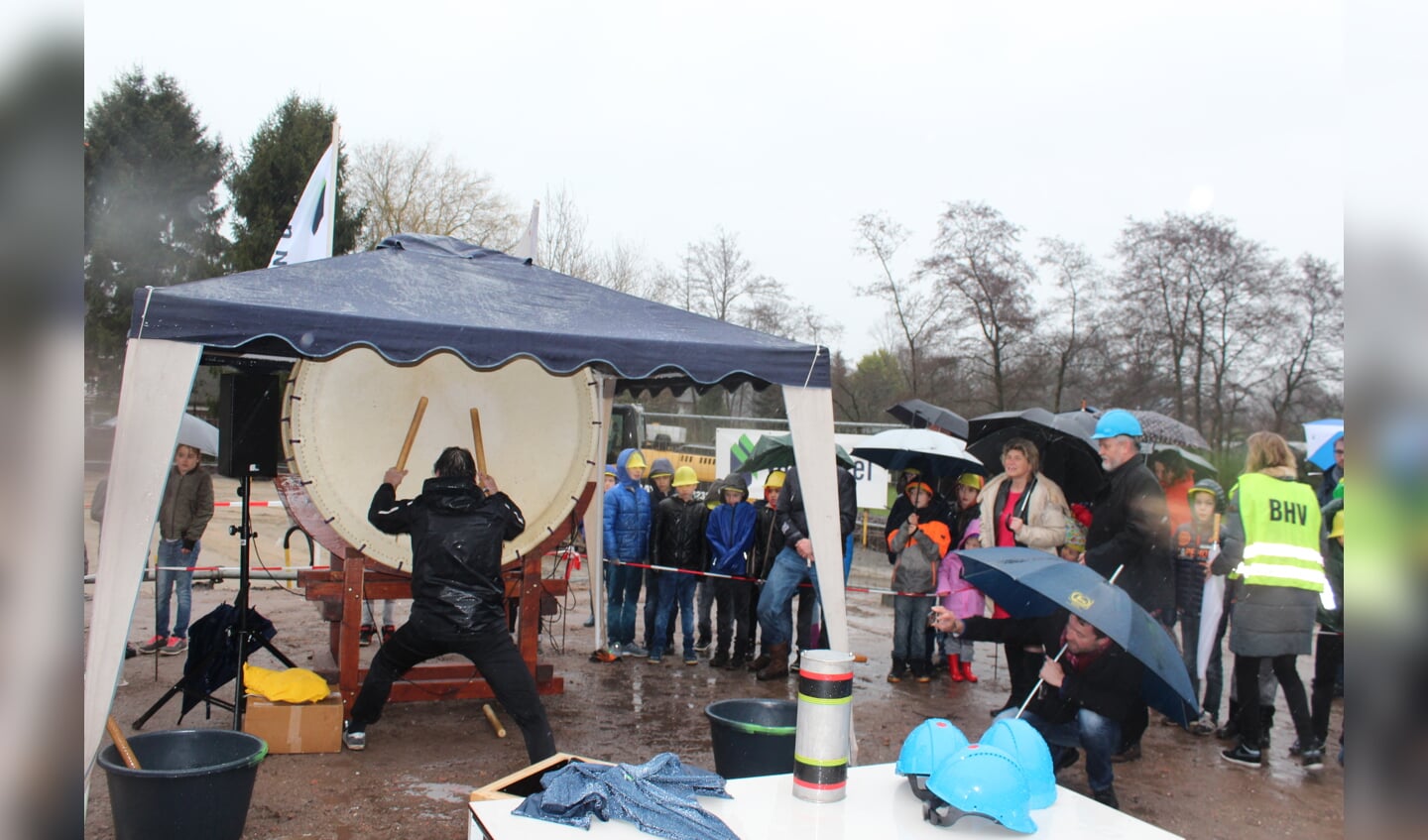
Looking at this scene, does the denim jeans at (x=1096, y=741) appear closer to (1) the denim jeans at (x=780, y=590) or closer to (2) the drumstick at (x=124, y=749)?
(1) the denim jeans at (x=780, y=590)

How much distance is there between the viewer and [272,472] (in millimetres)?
6152

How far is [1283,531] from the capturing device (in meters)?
6.18

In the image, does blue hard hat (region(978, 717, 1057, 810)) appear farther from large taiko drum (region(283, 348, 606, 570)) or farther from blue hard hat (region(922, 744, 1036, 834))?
large taiko drum (region(283, 348, 606, 570))

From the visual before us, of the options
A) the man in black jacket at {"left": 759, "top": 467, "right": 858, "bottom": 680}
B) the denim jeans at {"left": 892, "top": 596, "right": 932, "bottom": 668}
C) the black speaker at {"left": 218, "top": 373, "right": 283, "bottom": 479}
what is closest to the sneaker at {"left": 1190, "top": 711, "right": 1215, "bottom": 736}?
the denim jeans at {"left": 892, "top": 596, "right": 932, "bottom": 668}

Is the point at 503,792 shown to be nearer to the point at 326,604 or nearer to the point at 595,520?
the point at 326,604

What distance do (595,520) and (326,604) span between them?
2574 mm

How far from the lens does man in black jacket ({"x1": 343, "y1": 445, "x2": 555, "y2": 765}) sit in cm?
527

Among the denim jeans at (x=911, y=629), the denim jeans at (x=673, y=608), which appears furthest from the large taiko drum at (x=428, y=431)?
the denim jeans at (x=911, y=629)

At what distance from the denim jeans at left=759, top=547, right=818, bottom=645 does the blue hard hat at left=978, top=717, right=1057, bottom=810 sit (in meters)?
4.67

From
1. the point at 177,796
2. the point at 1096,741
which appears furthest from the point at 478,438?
the point at 1096,741

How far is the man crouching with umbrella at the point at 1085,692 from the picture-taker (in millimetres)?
4762

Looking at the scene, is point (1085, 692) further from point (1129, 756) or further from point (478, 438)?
point (478, 438)

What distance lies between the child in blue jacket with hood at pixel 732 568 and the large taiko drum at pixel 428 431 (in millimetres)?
1368
